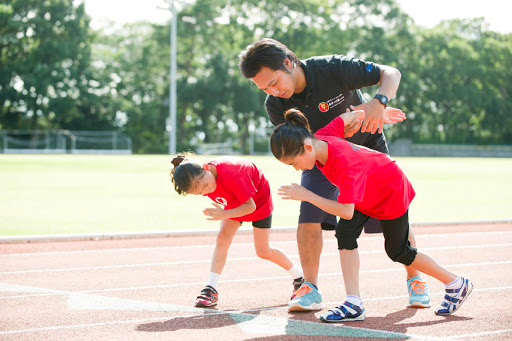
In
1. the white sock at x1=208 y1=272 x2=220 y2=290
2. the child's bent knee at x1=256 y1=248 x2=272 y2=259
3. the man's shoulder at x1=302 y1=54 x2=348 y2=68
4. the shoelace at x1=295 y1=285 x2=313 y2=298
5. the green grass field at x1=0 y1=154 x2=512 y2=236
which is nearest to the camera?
the shoelace at x1=295 y1=285 x2=313 y2=298

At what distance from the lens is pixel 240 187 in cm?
479

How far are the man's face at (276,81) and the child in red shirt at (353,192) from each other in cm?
28

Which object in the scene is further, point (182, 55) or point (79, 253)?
point (182, 55)

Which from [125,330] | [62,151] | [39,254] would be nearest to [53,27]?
[62,151]

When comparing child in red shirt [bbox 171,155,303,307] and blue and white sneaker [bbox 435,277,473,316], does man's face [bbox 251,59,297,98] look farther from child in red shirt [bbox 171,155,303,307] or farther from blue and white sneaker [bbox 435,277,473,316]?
blue and white sneaker [bbox 435,277,473,316]

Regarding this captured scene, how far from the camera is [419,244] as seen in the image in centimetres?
822

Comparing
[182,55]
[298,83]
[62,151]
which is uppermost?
[182,55]

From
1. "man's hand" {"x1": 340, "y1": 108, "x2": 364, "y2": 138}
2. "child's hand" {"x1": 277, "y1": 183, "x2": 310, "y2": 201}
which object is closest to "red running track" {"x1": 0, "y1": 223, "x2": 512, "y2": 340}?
"child's hand" {"x1": 277, "y1": 183, "x2": 310, "y2": 201}

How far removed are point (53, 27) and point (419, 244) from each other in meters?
44.7

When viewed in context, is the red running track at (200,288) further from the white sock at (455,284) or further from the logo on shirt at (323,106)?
the logo on shirt at (323,106)

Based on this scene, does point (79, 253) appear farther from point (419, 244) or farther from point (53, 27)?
point (53, 27)

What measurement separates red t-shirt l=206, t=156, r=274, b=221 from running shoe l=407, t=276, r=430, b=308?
4.09 ft

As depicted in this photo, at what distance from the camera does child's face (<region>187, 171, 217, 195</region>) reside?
4.64m

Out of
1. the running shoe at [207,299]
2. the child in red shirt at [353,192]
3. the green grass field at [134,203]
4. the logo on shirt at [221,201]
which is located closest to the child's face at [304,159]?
the child in red shirt at [353,192]
